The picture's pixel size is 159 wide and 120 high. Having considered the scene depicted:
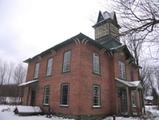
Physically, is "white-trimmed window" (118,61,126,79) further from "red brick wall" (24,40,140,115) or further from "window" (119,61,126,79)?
"red brick wall" (24,40,140,115)

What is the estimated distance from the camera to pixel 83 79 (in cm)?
1384

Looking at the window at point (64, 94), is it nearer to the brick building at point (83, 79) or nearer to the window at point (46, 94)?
the brick building at point (83, 79)

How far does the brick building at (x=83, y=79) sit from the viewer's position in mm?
13759

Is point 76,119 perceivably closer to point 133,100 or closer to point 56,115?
point 56,115

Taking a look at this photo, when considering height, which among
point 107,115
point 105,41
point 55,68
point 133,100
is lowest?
point 107,115

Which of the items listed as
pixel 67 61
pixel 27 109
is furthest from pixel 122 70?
pixel 27 109

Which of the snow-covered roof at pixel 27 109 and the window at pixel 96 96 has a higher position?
the window at pixel 96 96

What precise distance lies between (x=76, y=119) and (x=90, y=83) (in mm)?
3416

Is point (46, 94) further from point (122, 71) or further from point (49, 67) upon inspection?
point (122, 71)

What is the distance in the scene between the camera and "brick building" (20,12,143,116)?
542 inches

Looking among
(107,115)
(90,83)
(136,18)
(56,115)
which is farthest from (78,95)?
(136,18)

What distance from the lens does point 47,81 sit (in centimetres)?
1730

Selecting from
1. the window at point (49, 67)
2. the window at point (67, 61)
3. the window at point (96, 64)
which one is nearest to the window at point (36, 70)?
the window at point (49, 67)

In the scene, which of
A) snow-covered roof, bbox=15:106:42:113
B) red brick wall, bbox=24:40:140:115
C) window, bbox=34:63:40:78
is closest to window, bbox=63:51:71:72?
red brick wall, bbox=24:40:140:115
